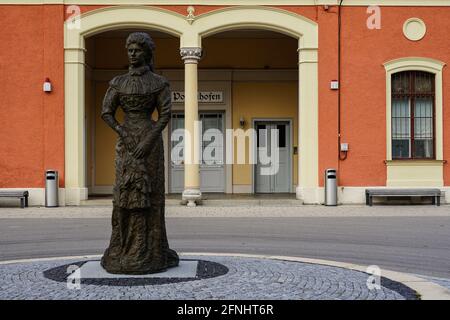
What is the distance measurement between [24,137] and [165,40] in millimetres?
6208

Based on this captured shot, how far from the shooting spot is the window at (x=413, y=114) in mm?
19234

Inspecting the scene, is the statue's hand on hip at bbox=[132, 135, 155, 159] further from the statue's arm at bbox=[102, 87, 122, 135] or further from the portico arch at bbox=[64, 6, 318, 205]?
the portico arch at bbox=[64, 6, 318, 205]

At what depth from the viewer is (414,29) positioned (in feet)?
62.1

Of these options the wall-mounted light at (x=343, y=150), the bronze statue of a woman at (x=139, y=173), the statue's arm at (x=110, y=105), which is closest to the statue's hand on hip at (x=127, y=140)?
the bronze statue of a woman at (x=139, y=173)

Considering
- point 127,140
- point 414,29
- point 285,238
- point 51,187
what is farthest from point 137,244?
point 414,29

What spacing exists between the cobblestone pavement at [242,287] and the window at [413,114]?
1223cm

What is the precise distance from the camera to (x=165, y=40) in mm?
22469

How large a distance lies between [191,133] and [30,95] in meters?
4.43

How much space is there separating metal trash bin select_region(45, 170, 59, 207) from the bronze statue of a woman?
10809 millimetres

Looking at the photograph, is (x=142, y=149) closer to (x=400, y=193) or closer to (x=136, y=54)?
(x=136, y=54)

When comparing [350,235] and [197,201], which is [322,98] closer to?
[197,201]

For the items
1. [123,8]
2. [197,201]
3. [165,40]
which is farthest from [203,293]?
[165,40]

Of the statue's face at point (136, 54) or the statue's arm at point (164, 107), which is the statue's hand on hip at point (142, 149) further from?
the statue's face at point (136, 54)

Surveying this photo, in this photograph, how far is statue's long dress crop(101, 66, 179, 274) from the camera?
7375 mm
